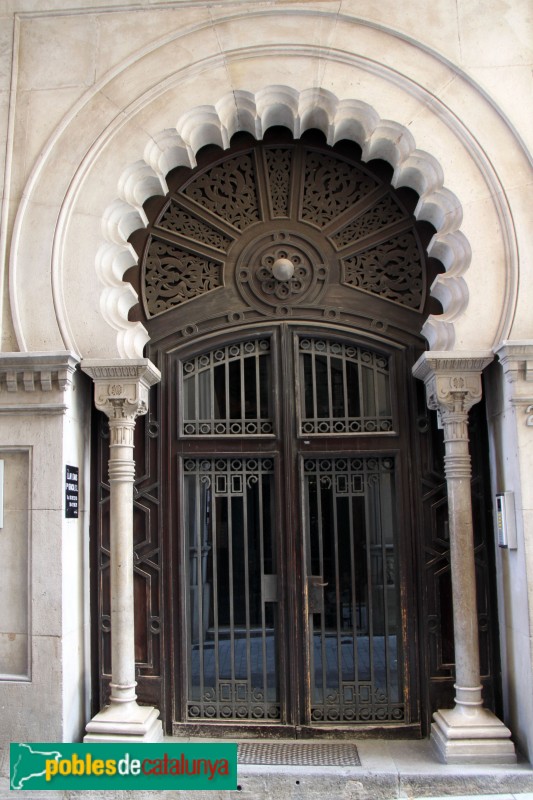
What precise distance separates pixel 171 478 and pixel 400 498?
1.90m

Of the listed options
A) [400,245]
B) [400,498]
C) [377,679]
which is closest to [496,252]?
[400,245]

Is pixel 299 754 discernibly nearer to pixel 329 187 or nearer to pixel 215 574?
pixel 215 574

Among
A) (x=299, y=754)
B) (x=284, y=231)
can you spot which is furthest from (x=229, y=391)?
(x=299, y=754)

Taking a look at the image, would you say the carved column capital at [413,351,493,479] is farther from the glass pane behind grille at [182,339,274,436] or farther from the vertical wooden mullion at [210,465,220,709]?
the vertical wooden mullion at [210,465,220,709]

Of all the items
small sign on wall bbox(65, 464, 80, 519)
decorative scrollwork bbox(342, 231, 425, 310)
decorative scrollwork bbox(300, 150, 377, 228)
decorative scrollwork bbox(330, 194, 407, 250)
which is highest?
decorative scrollwork bbox(300, 150, 377, 228)

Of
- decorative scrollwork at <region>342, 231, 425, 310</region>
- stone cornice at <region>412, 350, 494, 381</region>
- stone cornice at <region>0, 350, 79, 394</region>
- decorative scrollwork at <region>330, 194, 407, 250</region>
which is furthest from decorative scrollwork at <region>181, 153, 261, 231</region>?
stone cornice at <region>412, 350, 494, 381</region>

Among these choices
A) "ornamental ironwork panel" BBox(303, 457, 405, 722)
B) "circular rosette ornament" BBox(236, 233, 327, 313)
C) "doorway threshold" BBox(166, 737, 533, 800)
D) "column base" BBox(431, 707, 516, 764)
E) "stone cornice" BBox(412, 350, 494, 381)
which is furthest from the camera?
"circular rosette ornament" BBox(236, 233, 327, 313)

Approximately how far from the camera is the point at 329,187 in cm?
650

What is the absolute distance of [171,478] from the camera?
6.23 meters

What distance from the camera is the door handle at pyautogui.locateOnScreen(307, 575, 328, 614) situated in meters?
6.08

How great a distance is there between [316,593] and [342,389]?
170cm

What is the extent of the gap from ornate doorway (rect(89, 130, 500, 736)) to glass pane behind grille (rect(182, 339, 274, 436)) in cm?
2

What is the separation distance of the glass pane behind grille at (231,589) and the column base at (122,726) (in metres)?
0.52

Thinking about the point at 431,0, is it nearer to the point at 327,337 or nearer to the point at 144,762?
the point at 327,337
